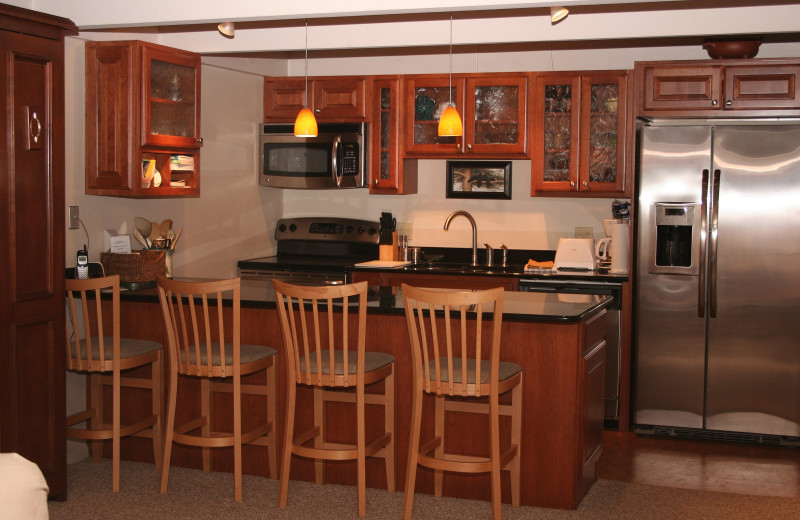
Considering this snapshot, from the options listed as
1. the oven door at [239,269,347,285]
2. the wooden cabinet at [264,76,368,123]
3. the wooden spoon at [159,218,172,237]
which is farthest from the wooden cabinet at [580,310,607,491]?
the wooden cabinet at [264,76,368,123]

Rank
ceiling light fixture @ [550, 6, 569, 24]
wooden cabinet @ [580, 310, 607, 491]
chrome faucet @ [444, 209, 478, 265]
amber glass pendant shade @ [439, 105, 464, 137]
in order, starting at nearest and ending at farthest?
wooden cabinet @ [580, 310, 607, 491] < ceiling light fixture @ [550, 6, 569, 24] < amber glass pendant shade @ [439, 105, 464, 137] < chrome faucet @ [444, 209, 478, 265]

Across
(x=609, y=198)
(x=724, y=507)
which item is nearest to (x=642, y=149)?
(x=609, y=198)

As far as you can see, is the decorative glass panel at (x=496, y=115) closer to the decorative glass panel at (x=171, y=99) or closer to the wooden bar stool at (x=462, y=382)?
the decorative glass panel at (x=171, y=99)

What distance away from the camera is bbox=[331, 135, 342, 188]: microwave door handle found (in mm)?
6176

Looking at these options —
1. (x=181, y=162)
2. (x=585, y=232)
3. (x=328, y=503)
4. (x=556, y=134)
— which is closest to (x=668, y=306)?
(x=585, y=232)

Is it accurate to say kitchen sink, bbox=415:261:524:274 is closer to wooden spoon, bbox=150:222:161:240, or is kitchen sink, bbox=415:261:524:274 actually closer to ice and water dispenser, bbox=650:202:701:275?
ice and water dispenser, bbox=650:202:701:275

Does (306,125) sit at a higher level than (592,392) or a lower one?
higher

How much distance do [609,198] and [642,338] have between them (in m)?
1.09

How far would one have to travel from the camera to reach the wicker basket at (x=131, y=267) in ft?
15.5

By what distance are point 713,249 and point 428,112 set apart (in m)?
2.06

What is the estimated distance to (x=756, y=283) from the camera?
5.17 m

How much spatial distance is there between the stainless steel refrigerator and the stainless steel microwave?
1.92 meters

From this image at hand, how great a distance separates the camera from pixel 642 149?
5.33 metres

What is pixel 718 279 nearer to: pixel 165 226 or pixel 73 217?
pixel 165 226
